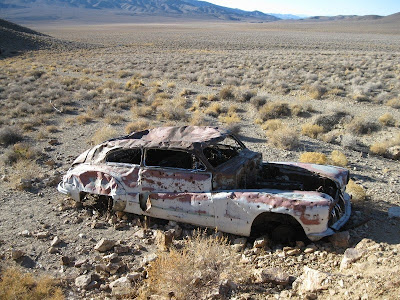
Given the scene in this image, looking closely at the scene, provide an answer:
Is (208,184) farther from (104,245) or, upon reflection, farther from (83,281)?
(83,281)

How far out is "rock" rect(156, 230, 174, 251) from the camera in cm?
511

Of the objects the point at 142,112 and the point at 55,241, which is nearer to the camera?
the point at 55,241

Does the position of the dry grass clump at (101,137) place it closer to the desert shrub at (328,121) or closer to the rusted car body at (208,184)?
the rusted car body at (208,184)

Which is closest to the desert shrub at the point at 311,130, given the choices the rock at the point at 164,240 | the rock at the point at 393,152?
the rock at the point at 393,152

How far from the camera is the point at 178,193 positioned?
17.8ft

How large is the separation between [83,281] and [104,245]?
0.80 meters

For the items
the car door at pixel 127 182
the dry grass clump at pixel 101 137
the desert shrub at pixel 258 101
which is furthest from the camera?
the desert shrub at pixel 258 101

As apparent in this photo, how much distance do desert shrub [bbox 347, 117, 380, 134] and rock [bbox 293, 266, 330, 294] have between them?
837cm

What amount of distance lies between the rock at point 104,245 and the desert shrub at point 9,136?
7.47 metres

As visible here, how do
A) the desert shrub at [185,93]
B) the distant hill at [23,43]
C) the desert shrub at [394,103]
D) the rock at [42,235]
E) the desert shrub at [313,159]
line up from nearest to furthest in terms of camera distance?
the rock at [42,235]
the desert shrub at [313,159]
the desert shrub at [394,103]
the desert shrub at [185,93]
the distant hill at [23,43]

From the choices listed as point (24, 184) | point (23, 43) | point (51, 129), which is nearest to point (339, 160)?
point (24, 184)

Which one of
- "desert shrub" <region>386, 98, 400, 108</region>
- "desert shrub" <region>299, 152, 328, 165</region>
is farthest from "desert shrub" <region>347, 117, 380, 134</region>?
"desert shrub" <region>386, 98, 400, 108</region>

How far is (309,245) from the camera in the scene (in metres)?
4.89

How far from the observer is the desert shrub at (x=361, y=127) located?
37.1ft
